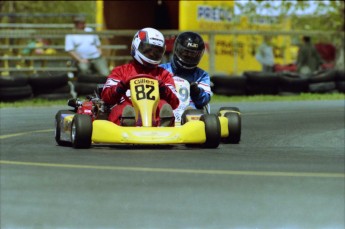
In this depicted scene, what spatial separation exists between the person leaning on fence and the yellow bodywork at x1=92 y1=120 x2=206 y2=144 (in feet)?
37.3

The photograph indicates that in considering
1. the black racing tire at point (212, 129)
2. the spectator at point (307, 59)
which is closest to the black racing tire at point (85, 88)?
the spectator at point (307, 59)

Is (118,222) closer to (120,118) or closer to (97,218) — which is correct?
(97,218)

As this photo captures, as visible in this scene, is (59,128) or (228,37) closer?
(59,128)

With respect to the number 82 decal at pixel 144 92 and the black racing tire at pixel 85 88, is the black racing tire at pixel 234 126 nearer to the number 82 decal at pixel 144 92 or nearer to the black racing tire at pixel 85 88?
the number 82 decal at pixel 144 92

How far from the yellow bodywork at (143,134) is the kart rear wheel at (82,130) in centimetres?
7

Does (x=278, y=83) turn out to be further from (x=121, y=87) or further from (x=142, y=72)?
(x=121, y=87)

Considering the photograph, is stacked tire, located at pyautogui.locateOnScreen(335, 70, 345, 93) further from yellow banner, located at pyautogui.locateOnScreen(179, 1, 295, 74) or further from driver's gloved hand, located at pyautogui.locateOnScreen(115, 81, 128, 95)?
driver's gloved hand, located at pyautogui.locateOnScreen(115, 81, 128, 95)

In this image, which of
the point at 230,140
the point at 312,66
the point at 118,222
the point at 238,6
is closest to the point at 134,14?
the point at 238,6

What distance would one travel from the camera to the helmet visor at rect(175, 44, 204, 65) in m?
11.5

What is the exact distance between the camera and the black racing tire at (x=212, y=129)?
10.5 m

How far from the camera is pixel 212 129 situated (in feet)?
34.8

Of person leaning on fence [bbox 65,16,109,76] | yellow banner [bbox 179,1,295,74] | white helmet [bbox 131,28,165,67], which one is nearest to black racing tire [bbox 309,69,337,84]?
yellow banner [bbox 179,1,295,74]

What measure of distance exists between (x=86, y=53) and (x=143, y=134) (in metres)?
11.8

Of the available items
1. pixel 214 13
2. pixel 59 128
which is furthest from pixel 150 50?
pixel 214 13
